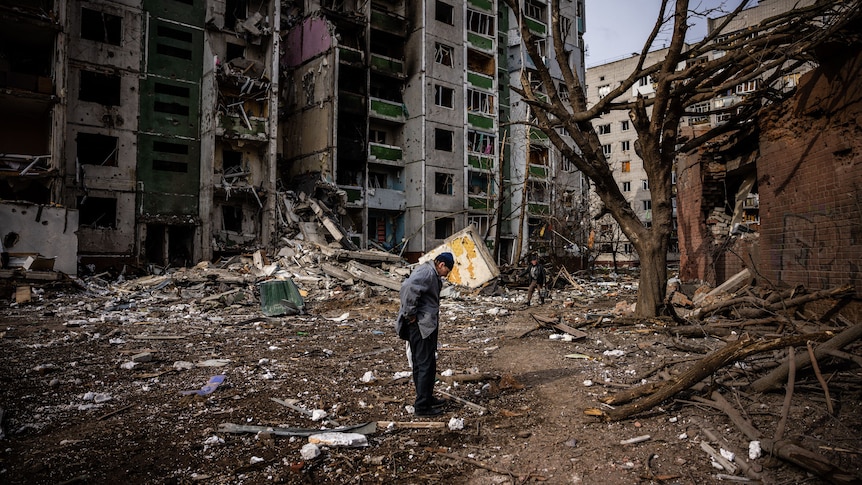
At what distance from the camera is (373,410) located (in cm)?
478

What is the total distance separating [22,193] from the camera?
1756cm

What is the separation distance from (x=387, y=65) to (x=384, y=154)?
555cm

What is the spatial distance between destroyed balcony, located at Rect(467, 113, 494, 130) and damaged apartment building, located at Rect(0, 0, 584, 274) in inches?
4.9

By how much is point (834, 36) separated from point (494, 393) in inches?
259

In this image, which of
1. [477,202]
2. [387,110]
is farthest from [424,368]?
[477,202]

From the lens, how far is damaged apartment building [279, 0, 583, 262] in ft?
86.6

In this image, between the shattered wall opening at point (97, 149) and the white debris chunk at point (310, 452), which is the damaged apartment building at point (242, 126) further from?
the white debris chunk at point (310, 452)

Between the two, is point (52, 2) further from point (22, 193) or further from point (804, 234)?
point (804, 234)

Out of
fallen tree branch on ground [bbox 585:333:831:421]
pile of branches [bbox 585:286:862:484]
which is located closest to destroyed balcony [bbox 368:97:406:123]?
pile of branches [bbox 585:286:862:484]

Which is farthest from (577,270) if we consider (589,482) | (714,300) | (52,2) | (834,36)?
(52,2)

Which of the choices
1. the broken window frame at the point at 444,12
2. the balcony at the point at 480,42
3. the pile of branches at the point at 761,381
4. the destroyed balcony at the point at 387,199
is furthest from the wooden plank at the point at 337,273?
the balcony at the point at 480,42

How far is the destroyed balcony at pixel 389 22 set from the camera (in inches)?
1145

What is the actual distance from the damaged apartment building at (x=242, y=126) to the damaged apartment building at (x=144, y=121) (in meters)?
0.07

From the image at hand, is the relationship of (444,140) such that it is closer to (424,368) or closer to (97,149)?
(97,149)
